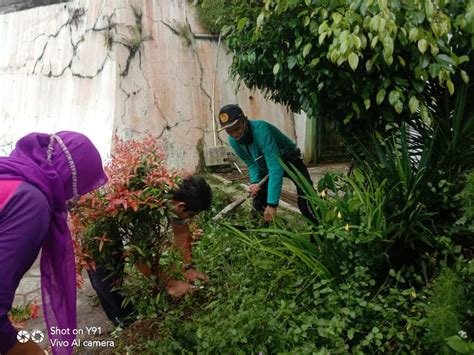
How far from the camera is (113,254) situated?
2508mm

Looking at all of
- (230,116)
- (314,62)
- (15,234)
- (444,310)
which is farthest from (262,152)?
(15,234)

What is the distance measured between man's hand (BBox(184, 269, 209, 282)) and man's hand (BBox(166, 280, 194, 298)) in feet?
0.39

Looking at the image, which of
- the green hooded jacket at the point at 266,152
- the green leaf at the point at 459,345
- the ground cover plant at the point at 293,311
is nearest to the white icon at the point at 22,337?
the ground cover plant at the point at 293,311

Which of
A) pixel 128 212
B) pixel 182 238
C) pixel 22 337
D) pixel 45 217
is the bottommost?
pixel 22 337

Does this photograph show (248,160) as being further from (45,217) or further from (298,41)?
(45,217)

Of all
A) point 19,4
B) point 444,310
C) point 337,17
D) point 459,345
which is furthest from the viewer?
point 19,4

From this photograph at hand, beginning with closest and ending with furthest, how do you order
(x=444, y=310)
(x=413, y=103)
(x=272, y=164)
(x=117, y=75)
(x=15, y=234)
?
1. (x=15, y=234)
2. (x=444, y=310)
3. (x=413, y=103)
4. (x=272, y=164)
5. (x=117, y=75)

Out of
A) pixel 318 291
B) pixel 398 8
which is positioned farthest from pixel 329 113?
pixel 318 291

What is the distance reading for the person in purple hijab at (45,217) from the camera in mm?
1462

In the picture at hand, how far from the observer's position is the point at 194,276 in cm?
283

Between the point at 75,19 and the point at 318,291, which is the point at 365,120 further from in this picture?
the point at 75,19

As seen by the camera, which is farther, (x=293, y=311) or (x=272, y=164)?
(x=272, y=164)

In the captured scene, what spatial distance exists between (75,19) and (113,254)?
5.03 meters

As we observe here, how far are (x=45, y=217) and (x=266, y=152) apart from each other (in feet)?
7.43
